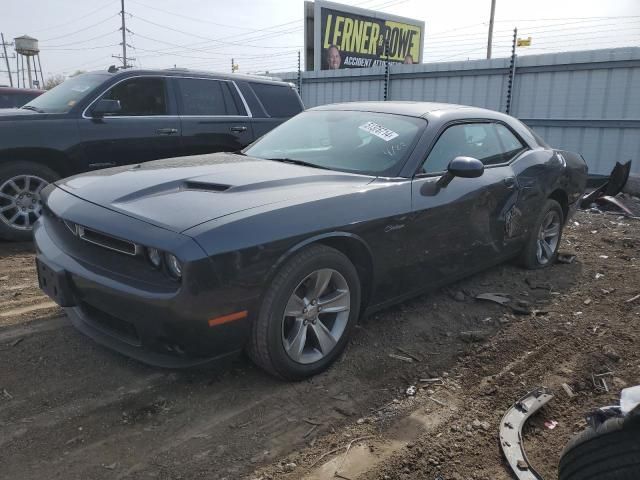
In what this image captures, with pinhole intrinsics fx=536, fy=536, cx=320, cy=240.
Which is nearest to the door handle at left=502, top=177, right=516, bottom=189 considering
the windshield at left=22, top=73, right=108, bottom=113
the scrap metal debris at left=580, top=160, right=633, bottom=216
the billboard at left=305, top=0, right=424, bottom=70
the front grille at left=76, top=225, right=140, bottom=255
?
the front grille at left=76, top=225, right=140, bottom=255

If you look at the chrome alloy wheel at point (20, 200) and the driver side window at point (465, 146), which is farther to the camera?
the chrome alloy wheel at point (20, 200)

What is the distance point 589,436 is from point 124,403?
2135 millimetres

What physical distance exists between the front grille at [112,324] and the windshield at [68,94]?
3.55m

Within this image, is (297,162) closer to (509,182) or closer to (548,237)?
(509,182)

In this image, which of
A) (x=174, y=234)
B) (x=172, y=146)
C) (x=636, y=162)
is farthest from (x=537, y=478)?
(x=636, y=162)

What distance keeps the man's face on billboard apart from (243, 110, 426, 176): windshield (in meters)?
19.6

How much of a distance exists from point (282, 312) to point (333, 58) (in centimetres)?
2194

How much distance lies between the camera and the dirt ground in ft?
7.73

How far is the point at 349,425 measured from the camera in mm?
2662

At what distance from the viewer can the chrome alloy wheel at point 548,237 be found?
5.14 metres

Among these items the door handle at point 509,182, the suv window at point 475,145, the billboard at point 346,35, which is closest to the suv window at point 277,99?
the suv window at point 475,145

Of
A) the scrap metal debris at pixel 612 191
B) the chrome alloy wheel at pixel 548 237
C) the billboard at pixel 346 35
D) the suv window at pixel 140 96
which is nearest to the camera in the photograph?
the chrome alloy wheel at pixel 548 237

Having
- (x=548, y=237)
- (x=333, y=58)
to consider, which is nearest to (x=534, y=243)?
(x=548, y=237)

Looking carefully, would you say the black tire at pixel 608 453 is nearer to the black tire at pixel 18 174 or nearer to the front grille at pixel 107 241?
the front grille at pixel 107 241
